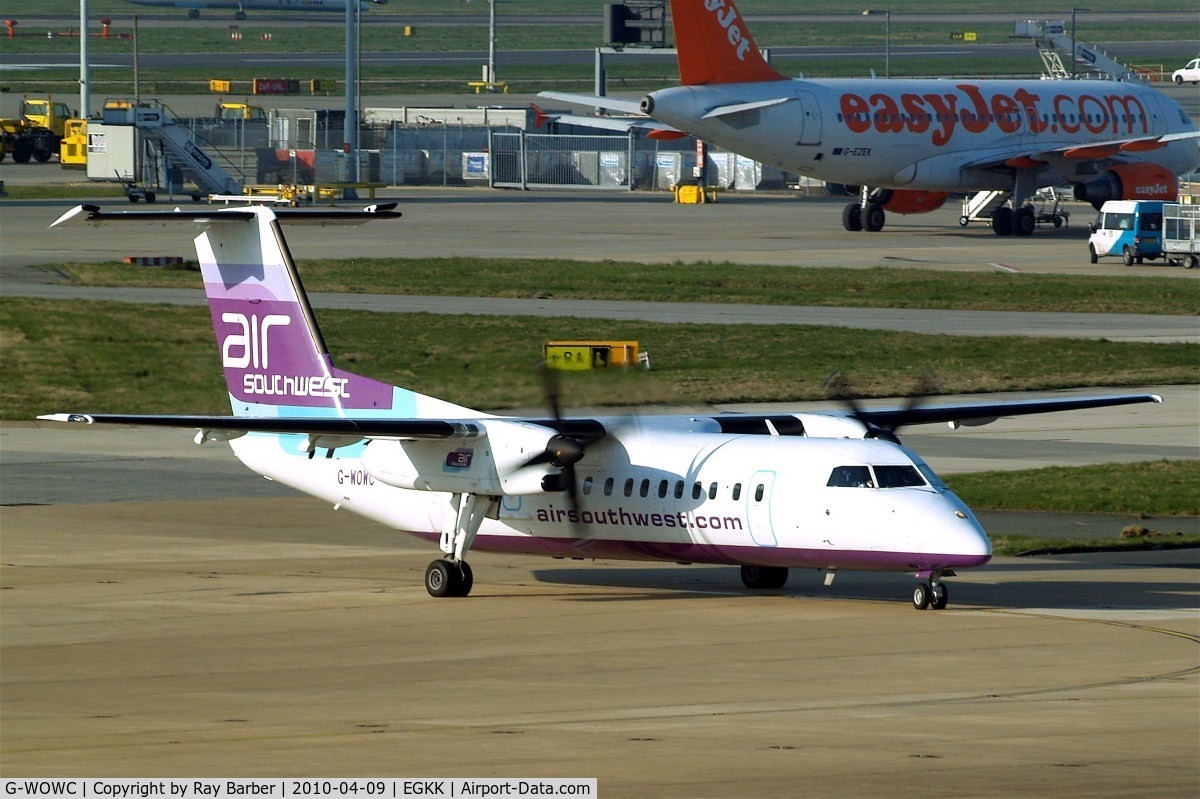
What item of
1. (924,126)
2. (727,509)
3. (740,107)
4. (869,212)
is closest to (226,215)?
(727,509)

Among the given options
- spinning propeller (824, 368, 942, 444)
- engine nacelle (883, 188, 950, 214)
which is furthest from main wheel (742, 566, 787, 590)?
engine nacelle (883, 188, 950, 214)

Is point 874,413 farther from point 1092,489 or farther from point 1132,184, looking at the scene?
point 1132,184

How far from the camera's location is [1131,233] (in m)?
70.1

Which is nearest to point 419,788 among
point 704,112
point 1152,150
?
point 704,112

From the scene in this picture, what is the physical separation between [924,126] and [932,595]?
Answer: 185 ft

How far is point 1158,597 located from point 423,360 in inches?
1015

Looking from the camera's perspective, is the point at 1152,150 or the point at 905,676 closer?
the point at 905,676

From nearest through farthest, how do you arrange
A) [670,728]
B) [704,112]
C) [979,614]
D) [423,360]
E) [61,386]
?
[670,728]
[979,614]
[61,386]
[423,360]
[704,112]

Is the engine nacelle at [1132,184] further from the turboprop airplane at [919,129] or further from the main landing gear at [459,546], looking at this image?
the main landing gear at [459,546]

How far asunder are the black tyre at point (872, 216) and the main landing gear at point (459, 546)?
194 feet

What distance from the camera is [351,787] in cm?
1377

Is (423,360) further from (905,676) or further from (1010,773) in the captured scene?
(1010,773)

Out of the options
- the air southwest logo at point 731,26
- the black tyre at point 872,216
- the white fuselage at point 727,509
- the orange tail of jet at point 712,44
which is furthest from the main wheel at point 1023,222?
the white fuselage at point 727,509

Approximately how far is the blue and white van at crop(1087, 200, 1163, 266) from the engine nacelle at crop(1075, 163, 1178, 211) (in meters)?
7.22
